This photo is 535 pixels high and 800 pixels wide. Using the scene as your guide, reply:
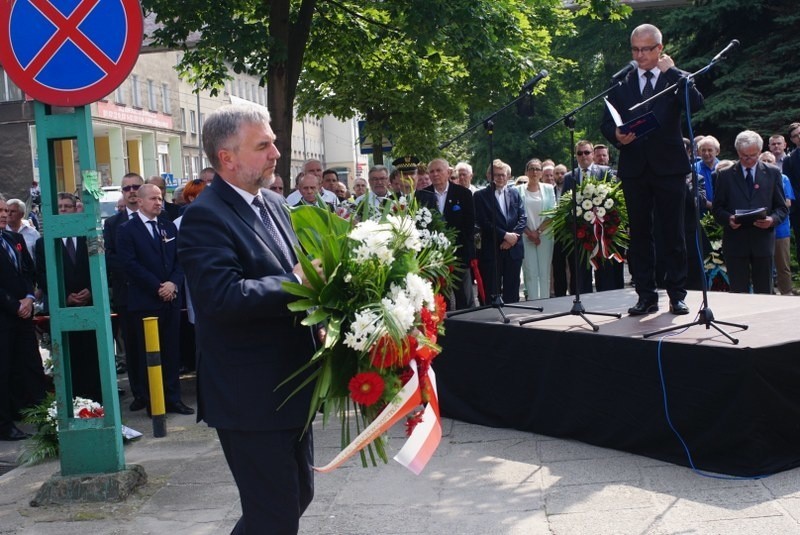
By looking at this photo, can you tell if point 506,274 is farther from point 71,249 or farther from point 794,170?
point 71,249

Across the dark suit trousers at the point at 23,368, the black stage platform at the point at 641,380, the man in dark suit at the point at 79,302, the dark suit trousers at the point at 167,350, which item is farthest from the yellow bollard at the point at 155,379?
the black stage platform at the point at 641,380

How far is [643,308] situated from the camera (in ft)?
25.7

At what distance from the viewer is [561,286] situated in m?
13.6

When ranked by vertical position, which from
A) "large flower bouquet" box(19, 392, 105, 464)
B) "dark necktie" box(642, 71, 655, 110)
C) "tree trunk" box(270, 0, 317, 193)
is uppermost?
"tree trunk" box(270, 0, 317, 193)

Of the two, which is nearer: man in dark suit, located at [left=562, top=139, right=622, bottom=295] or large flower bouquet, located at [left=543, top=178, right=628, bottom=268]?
large flower bouquet, located at [left=543, top=178, right=628, bottom=268]

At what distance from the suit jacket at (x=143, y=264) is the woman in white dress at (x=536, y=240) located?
5.42 meters

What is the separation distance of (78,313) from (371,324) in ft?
11.5

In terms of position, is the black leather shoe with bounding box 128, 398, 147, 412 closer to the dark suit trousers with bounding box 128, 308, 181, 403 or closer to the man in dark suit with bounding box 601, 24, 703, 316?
the dark suit trousers with bounding box 128, 308, 181, 403

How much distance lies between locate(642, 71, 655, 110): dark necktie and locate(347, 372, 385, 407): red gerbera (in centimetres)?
457

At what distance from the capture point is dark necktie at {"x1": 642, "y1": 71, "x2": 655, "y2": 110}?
24.5ft

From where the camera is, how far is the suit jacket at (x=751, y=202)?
445 inches

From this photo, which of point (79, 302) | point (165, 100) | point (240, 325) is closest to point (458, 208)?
point (79, 302)

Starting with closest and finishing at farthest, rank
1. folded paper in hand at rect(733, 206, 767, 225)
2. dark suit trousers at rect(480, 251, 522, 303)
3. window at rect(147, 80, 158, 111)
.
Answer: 1. folded paper in hand at rect(733, 206, 767, 225)
2. dark suit trousers at rect(480, 251, 522, 303)
3. window at rect(147, 80, 158, 111)

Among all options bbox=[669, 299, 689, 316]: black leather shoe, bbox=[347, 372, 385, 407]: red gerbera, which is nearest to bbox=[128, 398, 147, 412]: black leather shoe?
bbox=[669, 299, 689, 316]: black leather shoe
